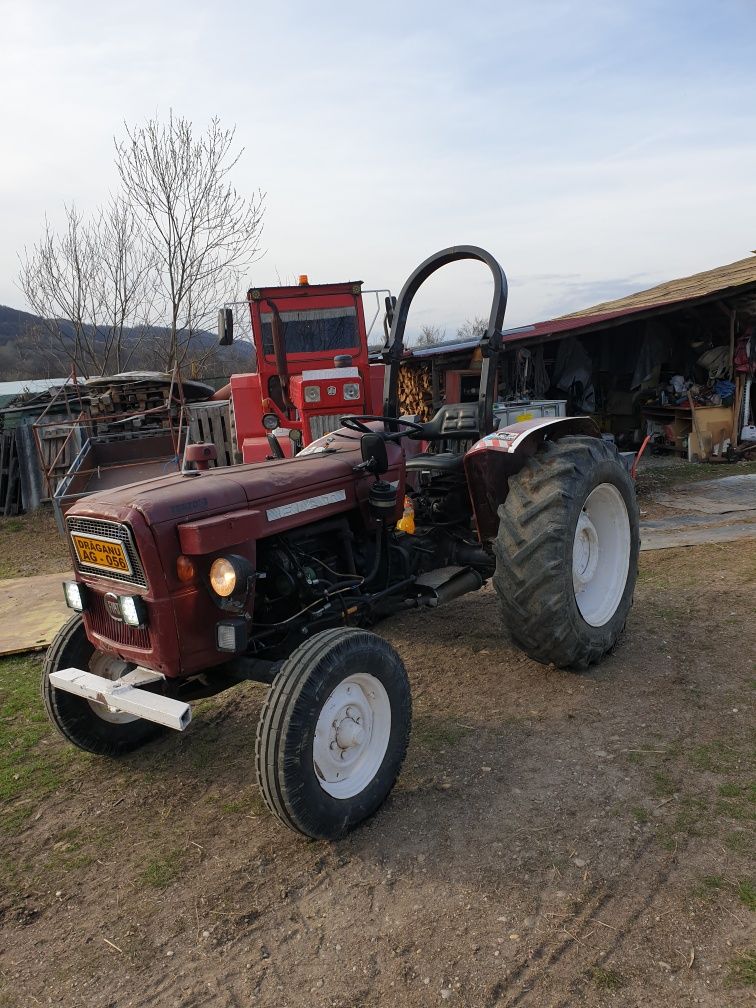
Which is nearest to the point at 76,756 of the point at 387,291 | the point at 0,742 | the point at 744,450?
the point at 0,742

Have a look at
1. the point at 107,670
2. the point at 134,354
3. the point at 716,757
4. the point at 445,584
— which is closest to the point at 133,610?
the point at 107,670

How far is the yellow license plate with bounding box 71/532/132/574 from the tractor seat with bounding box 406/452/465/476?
1.73 m

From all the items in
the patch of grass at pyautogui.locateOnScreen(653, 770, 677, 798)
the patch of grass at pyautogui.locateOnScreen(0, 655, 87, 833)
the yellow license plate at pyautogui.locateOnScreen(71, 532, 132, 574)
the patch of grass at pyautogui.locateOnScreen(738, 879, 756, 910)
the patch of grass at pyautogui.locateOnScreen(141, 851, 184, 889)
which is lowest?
the patch of grass at pyautogui.locateOnScreen(0, 655, 87, 833)

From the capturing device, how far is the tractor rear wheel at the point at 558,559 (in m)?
3.34

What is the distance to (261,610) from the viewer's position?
3137 mm

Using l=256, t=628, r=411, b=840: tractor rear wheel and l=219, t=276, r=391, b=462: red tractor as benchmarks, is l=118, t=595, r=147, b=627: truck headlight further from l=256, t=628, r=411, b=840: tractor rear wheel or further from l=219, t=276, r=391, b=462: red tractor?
l=219, t=276, r=391, b=462: red tractor

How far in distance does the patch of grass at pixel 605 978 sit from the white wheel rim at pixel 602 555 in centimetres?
207

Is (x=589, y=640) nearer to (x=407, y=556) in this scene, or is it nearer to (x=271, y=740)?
(x=407, y=556)

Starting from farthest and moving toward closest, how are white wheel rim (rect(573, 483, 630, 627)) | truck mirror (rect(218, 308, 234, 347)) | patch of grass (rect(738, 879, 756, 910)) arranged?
truck mirror (rect(218, 308, 234, 347)) < white wheel rim (rect(573, 483, 630, 627)) < patch of grass (rect(738, 879, 756, 910))

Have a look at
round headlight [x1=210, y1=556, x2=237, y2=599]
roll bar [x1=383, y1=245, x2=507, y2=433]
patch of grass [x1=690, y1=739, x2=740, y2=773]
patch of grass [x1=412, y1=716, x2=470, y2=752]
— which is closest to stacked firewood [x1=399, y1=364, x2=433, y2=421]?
roll bar [x1=383, y1=245, x2=507, y2=433]

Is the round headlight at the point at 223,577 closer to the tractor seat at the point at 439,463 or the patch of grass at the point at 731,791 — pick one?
the tractor seat at the point at 439,463

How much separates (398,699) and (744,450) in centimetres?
980

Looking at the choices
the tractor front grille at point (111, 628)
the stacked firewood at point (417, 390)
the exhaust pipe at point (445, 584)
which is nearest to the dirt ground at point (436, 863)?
the exhaust pipe at point (445, 584)

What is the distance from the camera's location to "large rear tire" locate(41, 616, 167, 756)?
3127 millimetres
